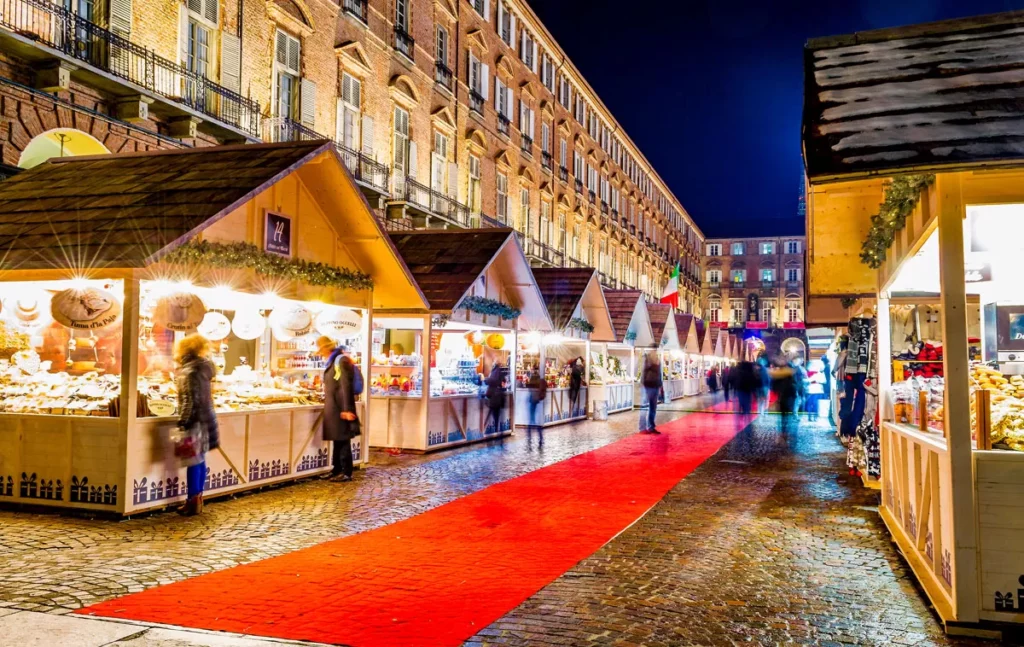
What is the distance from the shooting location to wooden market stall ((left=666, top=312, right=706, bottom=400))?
3628cm

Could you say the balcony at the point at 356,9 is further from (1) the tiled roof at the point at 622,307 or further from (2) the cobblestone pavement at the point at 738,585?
(2) the cobblestone pavement at the point at 738,585

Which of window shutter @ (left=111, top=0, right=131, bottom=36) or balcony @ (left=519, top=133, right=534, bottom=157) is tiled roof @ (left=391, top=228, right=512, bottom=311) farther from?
balcony @ (left=519, top=133, right=534, bottom=157)

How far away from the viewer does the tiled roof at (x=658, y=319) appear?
101ft

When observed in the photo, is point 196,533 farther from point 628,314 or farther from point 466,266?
point 628,314

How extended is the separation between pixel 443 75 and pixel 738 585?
2463 cm

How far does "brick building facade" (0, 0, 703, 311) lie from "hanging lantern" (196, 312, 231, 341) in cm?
474

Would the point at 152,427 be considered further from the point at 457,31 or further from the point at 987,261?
the point at 457,31

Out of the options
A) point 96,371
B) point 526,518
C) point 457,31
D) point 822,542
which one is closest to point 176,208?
point 96,371

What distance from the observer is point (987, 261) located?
7.46m

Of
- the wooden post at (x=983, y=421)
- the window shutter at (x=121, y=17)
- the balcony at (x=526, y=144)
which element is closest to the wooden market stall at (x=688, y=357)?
the balcony at (x=526, y=144)

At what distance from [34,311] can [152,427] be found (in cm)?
239

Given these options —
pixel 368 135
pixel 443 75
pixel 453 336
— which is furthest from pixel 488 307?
pixel 443 75

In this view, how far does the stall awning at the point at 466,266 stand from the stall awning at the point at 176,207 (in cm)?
252

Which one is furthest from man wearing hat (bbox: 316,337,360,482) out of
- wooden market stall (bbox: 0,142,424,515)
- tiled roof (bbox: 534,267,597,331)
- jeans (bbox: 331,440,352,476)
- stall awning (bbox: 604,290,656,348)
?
stall awning (bbox: 604,290,656,348)
